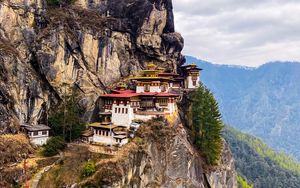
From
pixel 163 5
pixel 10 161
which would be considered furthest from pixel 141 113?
pixel 163 5

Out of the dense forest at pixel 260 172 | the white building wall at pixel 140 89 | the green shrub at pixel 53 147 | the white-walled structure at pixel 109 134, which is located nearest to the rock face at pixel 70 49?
the green shrub at pixel 53 147

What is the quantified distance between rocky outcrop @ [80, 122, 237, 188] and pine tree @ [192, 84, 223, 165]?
2.61 meters

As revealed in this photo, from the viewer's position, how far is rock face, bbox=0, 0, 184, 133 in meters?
58.2

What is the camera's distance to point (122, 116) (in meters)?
56.8

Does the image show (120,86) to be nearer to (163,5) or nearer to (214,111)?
(214,111)

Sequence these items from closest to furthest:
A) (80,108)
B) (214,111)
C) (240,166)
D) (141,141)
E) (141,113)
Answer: (141,141), (141,113), (80,108), (214,111), (240,166)

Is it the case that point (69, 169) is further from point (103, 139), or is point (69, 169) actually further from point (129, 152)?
point (129, 152)

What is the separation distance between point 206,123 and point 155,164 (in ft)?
52.2

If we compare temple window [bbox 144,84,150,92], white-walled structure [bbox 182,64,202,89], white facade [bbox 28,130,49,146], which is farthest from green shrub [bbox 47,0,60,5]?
white-walled structure [bbox 182,64,202,89]

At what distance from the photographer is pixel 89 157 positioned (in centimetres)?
4956

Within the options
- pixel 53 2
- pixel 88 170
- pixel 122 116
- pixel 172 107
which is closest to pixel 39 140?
pixel 122 116

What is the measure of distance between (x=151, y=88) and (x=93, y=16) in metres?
18.4

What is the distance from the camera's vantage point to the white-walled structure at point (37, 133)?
2206 inches

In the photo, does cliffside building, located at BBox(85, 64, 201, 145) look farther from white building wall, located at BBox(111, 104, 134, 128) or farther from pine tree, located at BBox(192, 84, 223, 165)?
pine tree, located at BBox(192, 84, 223, 165)
